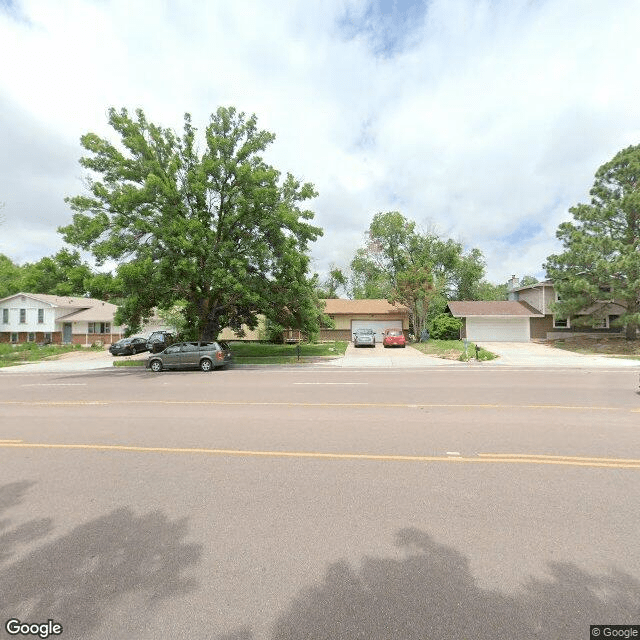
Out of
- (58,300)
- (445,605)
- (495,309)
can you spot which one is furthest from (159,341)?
(495,309)

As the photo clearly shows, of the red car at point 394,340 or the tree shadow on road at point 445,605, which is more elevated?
the red car at point 394,340

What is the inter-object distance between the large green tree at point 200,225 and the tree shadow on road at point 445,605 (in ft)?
51.4

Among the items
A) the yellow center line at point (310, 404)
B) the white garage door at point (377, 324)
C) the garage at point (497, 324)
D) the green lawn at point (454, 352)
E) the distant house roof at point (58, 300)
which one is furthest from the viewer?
the distant house roof at point (58, 300)

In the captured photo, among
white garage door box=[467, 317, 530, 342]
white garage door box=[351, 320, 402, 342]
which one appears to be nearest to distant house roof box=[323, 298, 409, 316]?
white garage door box=[351, 320, 402, 342]

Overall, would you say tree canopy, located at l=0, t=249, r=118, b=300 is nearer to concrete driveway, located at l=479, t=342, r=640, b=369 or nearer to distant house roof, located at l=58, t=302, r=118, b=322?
distant house roof, located at l=58, t=302, r=118, b=322

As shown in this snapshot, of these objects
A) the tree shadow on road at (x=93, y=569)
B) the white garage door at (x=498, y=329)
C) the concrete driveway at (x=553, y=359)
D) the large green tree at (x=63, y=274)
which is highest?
the large green tree at (x=63, y=274)

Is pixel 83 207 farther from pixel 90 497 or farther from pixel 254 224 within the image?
pixel 90 497

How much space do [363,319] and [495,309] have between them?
12.8 metres

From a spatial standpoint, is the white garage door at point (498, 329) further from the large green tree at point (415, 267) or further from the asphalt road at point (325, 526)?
the asphalt road at point (325, 526)

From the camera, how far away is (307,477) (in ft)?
14.9

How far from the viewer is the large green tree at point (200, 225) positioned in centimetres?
1755

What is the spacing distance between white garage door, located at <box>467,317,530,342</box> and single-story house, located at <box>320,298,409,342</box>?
6.99 metres

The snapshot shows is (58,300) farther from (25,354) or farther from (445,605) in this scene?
(445,605)

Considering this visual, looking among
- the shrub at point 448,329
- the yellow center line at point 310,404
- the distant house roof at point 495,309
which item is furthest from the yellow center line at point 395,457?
the distant house roof at point 495,309
